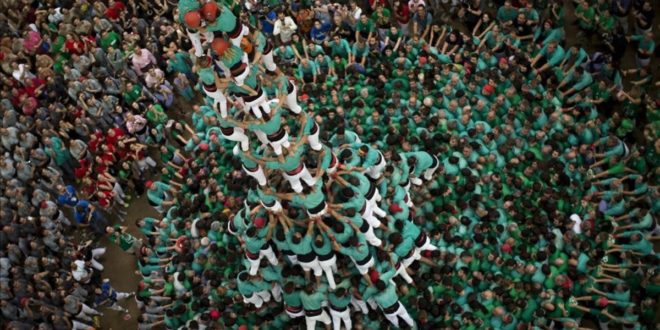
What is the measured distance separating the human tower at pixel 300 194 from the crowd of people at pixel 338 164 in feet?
0.13

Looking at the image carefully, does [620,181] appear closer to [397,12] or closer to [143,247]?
[397,12]

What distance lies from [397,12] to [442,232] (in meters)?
6.99

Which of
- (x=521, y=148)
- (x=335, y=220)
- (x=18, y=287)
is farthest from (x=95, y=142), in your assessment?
(x=521, y=148)

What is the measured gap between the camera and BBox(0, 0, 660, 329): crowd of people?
1195cm

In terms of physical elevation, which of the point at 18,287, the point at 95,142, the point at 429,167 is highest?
the point at 429,167

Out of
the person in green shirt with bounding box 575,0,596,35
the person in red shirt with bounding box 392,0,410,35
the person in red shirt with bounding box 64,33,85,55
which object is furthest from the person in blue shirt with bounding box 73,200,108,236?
the person in green shirt with bounding box 575,0,596,35

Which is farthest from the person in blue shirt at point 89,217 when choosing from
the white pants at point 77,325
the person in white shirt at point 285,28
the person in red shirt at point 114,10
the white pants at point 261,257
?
the person in white shirt at point 285,28

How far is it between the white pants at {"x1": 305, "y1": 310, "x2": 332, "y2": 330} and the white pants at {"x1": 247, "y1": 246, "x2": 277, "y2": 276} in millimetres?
1229

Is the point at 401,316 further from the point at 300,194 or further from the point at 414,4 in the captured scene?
the point at 414,4

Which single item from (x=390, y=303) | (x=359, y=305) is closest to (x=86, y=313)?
(x=359, y=305)

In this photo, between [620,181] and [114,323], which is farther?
[114,323]

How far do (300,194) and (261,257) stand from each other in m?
1.97

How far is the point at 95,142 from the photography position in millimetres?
17219

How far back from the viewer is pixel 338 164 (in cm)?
1211
